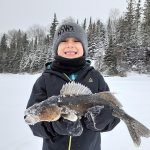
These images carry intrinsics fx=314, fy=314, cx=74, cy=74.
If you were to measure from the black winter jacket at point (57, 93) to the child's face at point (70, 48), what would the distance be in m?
0.16

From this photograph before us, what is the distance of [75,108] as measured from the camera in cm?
230

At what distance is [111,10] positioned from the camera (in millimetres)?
84688

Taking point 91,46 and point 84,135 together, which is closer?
point 84,135

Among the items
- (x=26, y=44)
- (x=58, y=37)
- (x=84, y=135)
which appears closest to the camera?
(x=84, y=135)

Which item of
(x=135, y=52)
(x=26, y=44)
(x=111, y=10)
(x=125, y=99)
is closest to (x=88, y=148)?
(x=125, y=99)

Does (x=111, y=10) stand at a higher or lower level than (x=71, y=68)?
higher

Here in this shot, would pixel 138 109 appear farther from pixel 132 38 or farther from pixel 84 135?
pixel 132 38

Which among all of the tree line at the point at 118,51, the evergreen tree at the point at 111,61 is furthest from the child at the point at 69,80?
the evergreen tree at the point at 111,61

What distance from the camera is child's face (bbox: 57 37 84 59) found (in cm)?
283

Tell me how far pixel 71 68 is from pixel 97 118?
567 mm

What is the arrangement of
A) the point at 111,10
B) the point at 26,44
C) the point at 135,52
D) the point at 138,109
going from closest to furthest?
the point at 138,109 → the point at 135,52 → the point at 26,44 → the point at 111,10

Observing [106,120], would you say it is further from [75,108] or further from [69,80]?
[69,80]

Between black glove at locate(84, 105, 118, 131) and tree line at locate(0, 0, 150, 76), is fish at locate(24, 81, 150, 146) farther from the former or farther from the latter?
tree line at locate(0, 0, 150, 76)

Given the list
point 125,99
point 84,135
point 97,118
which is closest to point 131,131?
point 97,118
